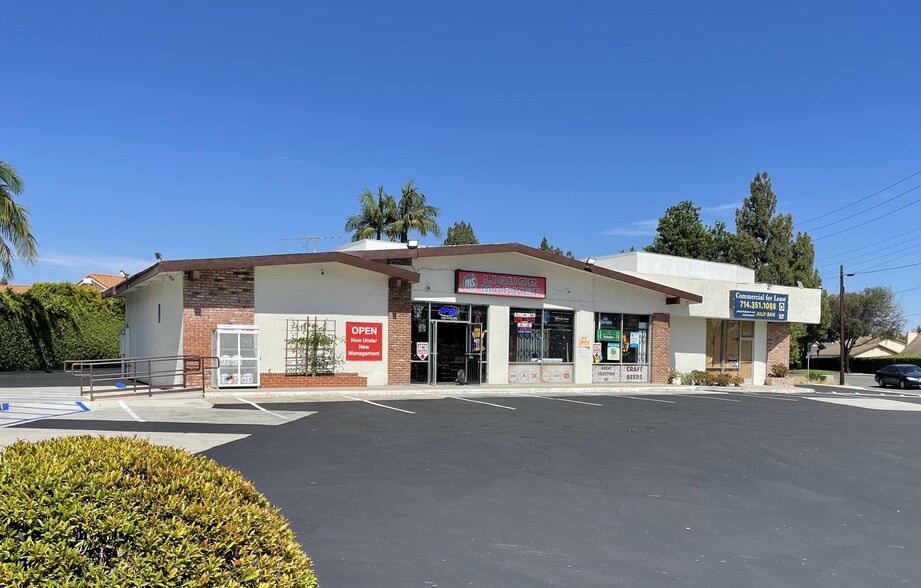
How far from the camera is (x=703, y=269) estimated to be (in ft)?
107

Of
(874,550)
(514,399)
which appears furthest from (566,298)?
(874,550)

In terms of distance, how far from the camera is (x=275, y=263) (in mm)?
19625

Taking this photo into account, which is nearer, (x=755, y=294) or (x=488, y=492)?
(x=488, y=492)

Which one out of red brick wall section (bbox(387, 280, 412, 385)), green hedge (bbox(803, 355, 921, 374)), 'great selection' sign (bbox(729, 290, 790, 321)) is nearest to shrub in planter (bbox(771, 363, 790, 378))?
'great selection' sign (bbox(729, 290, 790, 321))

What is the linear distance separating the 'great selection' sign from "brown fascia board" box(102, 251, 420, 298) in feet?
53.7

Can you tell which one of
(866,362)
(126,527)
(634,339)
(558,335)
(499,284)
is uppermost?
(499,284)

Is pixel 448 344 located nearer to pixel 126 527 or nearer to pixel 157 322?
pixel 157 322

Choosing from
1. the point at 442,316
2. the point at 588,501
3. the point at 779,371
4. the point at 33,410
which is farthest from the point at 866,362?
the point at 33,410

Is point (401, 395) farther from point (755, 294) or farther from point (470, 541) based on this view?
point (755, 294)

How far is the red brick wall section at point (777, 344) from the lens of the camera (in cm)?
3341

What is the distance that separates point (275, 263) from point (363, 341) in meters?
3.82

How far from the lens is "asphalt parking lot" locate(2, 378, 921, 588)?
215 inches

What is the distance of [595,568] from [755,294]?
28.6m

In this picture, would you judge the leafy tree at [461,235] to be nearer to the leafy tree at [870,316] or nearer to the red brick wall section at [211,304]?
the leafy tree at [870,316]
